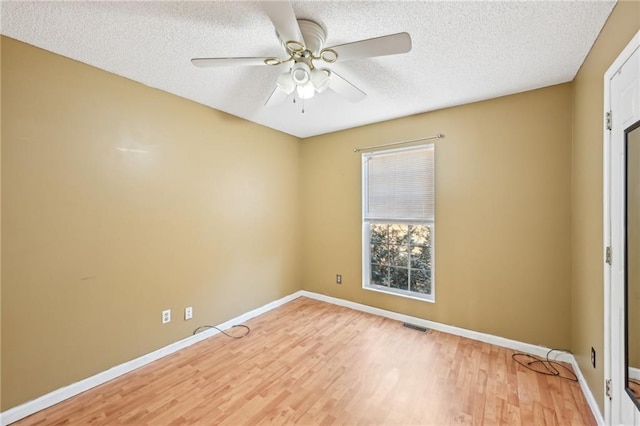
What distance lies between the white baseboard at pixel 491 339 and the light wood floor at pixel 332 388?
0.08 metres

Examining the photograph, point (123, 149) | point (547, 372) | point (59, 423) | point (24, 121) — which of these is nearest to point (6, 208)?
point (24, 121)

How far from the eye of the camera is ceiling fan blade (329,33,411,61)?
1324 millimetres

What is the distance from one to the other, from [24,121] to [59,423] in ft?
6.51

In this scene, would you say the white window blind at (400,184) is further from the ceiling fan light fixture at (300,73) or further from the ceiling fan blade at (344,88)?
the ceiling fan light fixture at (300,73)

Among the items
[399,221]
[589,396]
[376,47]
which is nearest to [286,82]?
[376,47]

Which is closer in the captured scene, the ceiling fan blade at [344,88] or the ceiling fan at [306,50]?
the ceiling fan at [306,50]

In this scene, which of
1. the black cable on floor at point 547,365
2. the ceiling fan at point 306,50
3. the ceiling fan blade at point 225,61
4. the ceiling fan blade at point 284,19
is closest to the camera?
the ceiling fan blade at point 284,19

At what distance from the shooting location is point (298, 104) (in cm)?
279

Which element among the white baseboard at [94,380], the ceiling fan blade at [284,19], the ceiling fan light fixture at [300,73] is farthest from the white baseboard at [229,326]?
the ceiling fan blade at [284,19]

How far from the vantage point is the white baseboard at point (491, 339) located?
5.93 feet

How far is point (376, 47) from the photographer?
141 centimetres

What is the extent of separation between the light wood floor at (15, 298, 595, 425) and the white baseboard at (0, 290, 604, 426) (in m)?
0.06

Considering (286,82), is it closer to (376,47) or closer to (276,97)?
(276,97)

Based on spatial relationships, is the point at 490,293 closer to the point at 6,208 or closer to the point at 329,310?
the point at 329,310
